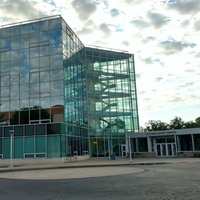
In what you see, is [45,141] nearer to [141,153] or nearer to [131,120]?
[141,153]

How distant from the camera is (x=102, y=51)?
5253cm

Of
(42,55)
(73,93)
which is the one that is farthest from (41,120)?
(42,55)

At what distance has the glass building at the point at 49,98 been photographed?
36.1 meters

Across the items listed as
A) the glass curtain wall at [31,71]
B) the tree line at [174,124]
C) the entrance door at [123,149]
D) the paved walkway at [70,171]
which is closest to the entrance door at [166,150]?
the entrance door at [123,149]

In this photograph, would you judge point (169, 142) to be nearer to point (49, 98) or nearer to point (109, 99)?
point (109, 99)

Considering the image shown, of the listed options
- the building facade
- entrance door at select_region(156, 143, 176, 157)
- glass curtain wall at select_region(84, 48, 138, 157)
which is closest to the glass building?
glass curtain wall at select_region(84, 48, 138, 157)

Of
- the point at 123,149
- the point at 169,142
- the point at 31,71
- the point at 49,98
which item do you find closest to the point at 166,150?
the point at 169,142

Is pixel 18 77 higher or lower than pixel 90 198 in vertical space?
higher

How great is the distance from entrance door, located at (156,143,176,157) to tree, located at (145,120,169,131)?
34.0m

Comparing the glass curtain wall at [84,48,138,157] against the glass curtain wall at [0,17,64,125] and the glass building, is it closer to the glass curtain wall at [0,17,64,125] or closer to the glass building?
the glass building

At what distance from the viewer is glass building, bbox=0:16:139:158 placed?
36.1 metres

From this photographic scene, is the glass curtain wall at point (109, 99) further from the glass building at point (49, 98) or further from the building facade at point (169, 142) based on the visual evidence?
the building facade at point (169, 142)

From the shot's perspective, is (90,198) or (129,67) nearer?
(90,198)

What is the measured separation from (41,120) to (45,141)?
9.60 feet
